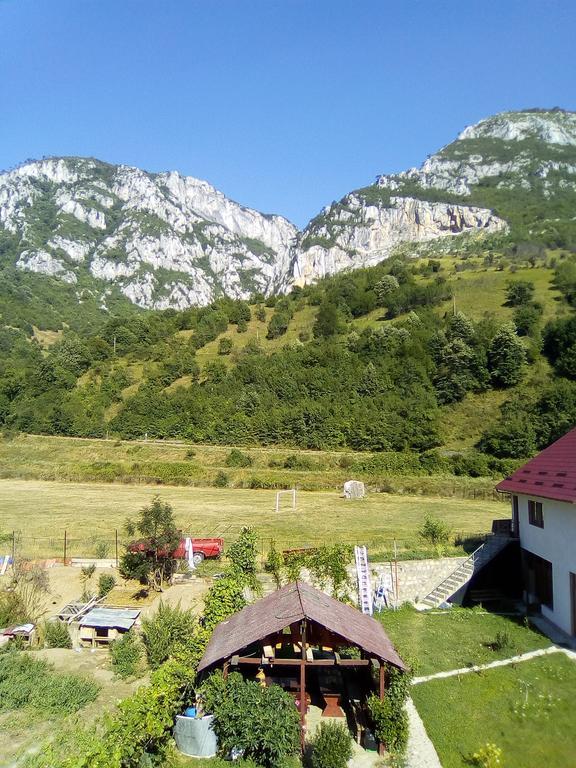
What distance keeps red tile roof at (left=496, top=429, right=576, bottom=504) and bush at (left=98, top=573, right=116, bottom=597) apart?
15910mm

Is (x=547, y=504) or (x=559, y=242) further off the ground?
(x=559, y=242)

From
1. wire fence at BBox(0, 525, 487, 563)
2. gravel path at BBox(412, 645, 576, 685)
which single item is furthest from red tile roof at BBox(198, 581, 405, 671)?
wire fence at BBox(0, 525, 487, 563)

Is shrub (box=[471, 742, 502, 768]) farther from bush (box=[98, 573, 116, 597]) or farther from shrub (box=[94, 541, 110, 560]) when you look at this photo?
shrub (box=[94, 541, 110, 560])

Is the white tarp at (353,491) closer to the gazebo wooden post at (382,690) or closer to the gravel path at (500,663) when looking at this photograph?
the gravel path at (500,663)

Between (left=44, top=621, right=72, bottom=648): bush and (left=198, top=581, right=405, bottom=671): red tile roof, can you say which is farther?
(left=44, top=621, right=72, bottom=648): bush

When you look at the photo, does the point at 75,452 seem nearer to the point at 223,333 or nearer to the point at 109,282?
the point at 223,333

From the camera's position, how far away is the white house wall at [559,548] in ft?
51.6

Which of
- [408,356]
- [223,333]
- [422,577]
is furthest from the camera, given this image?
[223,333]

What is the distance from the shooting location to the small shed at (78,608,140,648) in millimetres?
15867

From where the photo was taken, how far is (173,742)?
9.77 meters

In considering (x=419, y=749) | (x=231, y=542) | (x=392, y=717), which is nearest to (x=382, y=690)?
(x=392, y=717)

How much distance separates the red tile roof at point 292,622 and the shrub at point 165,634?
82.5 inches

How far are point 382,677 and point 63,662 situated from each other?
31.0 ft

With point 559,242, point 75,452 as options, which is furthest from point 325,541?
point 559,242
